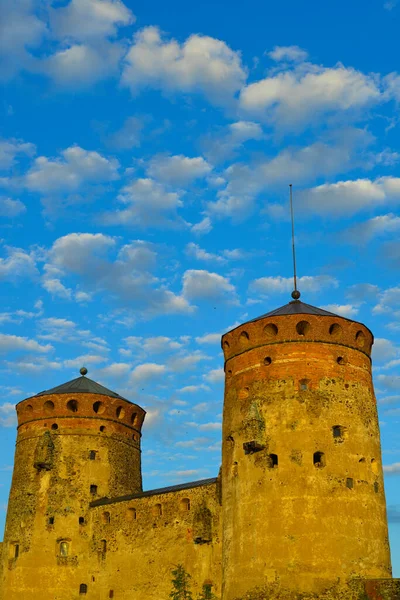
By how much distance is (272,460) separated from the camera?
1040 inches

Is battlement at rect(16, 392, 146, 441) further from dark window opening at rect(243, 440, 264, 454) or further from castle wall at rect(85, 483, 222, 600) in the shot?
dark window opening at rect(243, 440, 264, 454)

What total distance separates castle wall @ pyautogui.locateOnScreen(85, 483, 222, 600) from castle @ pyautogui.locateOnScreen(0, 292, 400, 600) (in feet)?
0.19

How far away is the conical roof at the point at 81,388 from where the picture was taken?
37787 millimetres

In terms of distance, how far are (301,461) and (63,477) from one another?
557 inches

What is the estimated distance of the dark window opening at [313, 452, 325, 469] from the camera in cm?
2594

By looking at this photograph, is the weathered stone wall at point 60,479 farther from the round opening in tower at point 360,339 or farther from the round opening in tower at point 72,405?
the round opening in tower at point 360,339

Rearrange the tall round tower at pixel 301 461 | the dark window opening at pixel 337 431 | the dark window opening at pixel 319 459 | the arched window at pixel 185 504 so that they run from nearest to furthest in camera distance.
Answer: the tall round tower at pixel 301 461 < the dark window opening at pixel 319 459 < the dark window opening at pixel 337 431 < the arched window at pixel 185 504

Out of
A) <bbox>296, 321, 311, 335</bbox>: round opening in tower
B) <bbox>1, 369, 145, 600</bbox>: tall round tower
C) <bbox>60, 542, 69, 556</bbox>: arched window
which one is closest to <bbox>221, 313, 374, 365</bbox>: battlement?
<bbox>296, 321, 311, 335</bbox>: round opening in tower

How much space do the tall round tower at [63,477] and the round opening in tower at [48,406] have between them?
5 centimetres

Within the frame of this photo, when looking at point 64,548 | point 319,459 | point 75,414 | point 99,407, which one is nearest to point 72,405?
point 75,414

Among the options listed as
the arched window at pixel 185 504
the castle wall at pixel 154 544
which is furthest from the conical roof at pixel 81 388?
the arched window at pixel 185 504

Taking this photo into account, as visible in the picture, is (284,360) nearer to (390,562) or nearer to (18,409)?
(390,562)

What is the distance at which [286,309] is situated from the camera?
1169 inches

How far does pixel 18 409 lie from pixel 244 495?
53.9 feet
